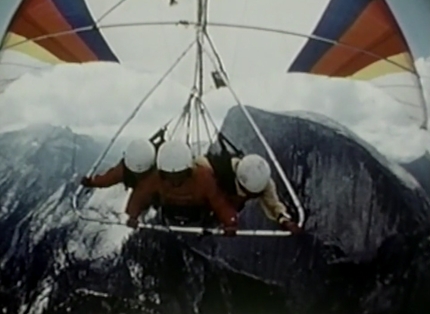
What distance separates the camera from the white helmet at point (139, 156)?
2.38 meters

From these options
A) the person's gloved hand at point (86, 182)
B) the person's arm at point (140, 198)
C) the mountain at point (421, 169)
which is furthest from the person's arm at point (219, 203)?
the mountain at point (421, 169)

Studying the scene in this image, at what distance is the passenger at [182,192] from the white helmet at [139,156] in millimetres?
21

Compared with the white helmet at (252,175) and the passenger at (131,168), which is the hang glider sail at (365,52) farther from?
the passenger at (131,168)

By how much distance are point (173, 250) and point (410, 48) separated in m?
0.68

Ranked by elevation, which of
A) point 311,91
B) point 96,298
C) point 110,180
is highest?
point 311,91

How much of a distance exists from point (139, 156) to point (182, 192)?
0.12 meters

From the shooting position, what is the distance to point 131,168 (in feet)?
7.86

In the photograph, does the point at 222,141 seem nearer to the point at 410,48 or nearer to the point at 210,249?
the point at 210,249

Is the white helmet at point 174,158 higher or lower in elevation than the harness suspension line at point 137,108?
lower

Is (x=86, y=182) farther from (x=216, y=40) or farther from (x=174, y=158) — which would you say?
(x=216, y=40)

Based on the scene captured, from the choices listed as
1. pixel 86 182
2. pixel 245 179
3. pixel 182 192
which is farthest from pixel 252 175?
pixel 86 182

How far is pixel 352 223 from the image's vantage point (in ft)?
7.98

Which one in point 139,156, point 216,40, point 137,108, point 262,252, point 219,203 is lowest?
point 262,252

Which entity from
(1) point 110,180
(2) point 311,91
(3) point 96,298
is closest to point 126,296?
(3) point 96,298
